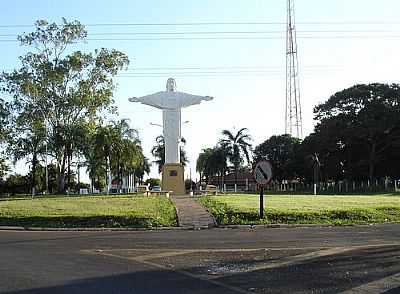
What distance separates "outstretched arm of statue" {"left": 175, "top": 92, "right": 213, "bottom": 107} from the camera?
46.8 m

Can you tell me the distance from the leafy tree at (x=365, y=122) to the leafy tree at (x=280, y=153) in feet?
58.6

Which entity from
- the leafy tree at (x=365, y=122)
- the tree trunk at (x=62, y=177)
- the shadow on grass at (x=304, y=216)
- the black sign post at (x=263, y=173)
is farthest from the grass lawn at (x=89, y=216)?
the leafy tree at (x=365, y=122)

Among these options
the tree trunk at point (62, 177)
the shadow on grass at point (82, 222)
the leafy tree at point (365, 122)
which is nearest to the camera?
the shadow on grass at point (82, 222)

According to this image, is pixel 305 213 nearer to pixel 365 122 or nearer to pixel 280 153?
pixel 365 122

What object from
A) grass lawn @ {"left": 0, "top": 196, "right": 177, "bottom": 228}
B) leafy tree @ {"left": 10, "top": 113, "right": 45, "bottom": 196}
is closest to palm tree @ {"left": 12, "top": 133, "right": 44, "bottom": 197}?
leafy tree @ {"left": 10, "top": 113, "right": 45, "bottom": 196}

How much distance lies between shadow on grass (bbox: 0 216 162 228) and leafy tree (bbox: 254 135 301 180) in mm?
79378

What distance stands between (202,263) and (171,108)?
34691 mm

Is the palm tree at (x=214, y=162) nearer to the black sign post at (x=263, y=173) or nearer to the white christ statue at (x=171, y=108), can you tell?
the white christ statue at (x=171, y=108)

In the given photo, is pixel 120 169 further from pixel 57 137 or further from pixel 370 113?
pixel 370 113

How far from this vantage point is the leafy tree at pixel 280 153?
104 meters

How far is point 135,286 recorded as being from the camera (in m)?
10.1

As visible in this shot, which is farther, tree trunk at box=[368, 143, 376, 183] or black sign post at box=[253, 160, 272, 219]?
tree trunk at box=[368, 143, 376, 183]

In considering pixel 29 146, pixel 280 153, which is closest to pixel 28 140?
pixel 29 146

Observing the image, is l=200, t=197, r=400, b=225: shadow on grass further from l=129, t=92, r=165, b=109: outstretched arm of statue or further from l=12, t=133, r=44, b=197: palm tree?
l=12, t=133, r=44, b=197: palm tree
